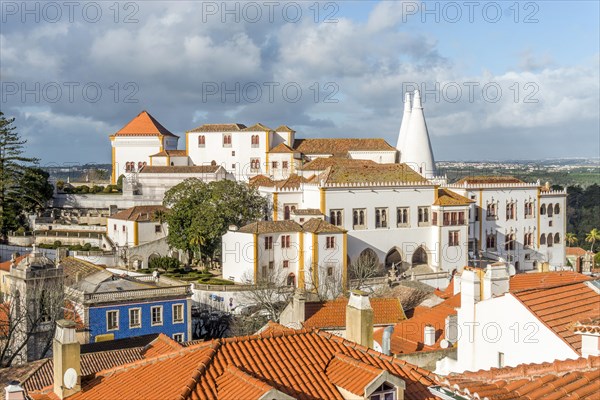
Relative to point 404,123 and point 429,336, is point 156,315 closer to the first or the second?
point 429,336

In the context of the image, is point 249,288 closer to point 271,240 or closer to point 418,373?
point 271,240

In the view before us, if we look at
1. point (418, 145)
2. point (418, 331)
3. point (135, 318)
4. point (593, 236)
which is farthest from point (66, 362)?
point (593, 236)

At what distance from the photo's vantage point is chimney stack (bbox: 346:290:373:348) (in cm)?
1134

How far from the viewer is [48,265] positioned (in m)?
25.9

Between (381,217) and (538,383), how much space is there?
107 feet

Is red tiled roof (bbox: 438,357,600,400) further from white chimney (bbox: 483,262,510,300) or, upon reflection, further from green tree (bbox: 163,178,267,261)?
green tree (bbox: 163,178,267,261)

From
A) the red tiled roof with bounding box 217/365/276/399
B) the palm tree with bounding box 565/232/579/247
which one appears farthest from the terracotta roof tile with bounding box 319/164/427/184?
the palm tree with bounding box 565/232/579/247

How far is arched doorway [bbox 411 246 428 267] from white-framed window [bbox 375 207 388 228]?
274 cm

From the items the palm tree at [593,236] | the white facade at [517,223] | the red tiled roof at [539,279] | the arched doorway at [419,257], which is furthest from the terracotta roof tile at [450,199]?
the palm tree at [593,236]

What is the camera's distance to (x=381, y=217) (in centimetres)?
4031

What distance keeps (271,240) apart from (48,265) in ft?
40.5

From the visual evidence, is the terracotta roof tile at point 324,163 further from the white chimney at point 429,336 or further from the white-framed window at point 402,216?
the white chimney at point 429,336

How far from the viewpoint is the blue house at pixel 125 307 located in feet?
84.1

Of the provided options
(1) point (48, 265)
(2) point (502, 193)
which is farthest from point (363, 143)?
(1) point (48, 265)
